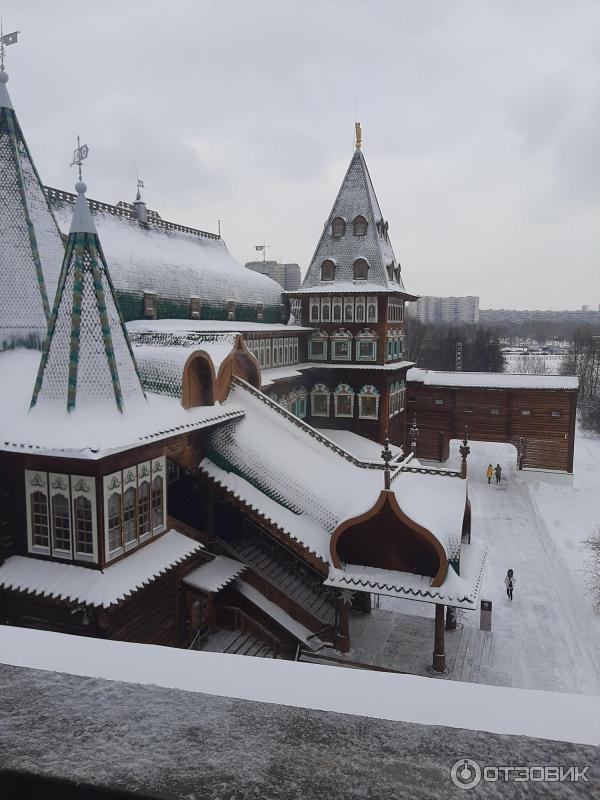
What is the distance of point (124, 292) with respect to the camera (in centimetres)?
2334

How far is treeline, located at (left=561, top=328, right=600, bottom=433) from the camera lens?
2527 inches

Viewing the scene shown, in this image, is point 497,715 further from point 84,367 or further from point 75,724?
point 84,367

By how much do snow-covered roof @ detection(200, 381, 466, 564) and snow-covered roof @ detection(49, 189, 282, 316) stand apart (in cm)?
911

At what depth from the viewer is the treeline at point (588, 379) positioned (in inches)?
2527

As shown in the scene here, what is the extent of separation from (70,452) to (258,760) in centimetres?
1150

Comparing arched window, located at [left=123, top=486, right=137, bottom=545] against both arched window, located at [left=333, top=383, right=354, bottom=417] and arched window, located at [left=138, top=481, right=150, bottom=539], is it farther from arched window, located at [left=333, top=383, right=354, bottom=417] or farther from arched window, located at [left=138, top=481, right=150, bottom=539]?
arched window, located at [left=333, top=383, right=354, bottom=417]

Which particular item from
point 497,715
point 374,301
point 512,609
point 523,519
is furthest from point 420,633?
point 374,301

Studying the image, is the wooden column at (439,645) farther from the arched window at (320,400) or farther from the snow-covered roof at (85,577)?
the arched window at (320,400)

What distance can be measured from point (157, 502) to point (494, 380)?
97.4ft

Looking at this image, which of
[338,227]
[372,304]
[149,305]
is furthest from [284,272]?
[149,305]

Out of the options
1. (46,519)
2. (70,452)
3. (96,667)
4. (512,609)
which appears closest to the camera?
(96,667)

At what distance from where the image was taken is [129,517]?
14.0m

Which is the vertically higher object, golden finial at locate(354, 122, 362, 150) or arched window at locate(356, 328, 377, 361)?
golden finial at locate(354, 122, 362, 150)

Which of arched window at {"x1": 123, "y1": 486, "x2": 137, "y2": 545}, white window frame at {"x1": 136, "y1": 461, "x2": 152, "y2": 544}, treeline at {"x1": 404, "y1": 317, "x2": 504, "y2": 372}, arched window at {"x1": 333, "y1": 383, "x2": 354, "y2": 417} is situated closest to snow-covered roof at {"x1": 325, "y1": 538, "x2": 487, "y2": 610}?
white window frame at {"x1": 136, "y1": 461, "x2": 152, "y2": 544}
